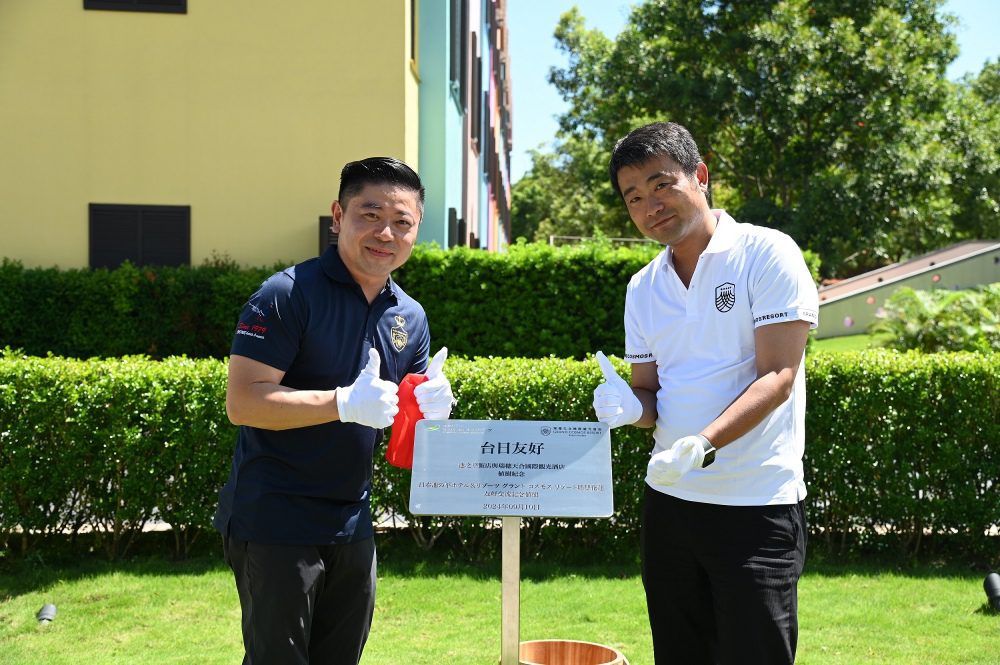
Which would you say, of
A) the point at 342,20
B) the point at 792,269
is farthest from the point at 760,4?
the point at 792,269

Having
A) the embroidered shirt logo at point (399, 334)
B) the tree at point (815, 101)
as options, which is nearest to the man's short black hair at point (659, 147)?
the embroidered shirt logo at point (399, 334)

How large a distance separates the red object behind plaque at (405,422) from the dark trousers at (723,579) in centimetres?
80

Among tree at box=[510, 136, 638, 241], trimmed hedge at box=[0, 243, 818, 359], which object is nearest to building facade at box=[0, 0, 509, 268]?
trimmed hedge at box=[0, 243, 818, 359]

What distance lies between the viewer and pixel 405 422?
3104 millimetres

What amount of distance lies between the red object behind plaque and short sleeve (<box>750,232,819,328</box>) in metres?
1.05

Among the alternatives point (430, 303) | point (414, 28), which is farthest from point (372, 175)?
point (414, 28)

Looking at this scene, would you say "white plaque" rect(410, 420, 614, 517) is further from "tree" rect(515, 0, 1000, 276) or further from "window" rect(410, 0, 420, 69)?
"tree" rect(515, 0, 1000, 276)

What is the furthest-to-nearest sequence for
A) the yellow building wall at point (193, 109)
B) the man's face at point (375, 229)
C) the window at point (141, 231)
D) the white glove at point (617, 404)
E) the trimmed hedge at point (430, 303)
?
the window at point (141, 231), the yellow building wall at point (193, 109), the trimmed hedge at point (430, 303), the white glove at point (617, 404), the man's face at point (375, 229)

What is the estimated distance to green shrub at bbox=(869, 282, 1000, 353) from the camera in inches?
388

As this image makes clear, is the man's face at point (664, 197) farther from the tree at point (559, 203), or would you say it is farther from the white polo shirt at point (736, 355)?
the tree at point (559, 203)

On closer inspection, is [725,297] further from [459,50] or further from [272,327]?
[459,50]

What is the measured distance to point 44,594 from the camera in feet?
17.6

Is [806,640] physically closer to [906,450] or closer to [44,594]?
[906,450]

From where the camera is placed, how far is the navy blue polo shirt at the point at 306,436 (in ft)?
8.66
